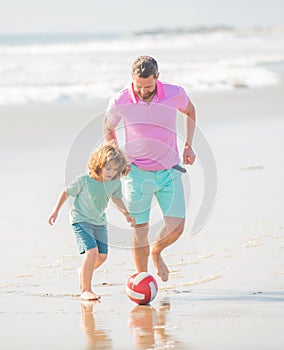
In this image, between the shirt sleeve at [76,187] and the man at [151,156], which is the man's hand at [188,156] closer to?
the man at [151,156]

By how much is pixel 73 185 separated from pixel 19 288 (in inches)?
31.5

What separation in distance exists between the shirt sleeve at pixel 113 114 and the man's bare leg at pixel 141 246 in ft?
2.45

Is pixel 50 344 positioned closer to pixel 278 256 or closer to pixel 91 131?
pixel 278 256

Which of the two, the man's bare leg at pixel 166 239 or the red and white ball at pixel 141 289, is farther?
the man's bare leg at pixel 166 239

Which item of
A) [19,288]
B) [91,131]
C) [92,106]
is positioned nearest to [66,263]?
[19,288]

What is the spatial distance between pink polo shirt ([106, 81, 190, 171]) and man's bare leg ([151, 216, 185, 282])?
39 centimetres

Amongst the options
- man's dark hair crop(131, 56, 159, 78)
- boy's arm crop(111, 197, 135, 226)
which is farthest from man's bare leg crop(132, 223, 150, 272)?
man's dark hair crop(131, 56, 159, 78)

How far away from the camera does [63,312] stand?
554 centimetres

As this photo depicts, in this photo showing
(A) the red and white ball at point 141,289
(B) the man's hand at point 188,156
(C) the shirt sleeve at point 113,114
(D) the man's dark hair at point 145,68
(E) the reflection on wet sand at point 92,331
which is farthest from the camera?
(B) the man's hand at point 188,156

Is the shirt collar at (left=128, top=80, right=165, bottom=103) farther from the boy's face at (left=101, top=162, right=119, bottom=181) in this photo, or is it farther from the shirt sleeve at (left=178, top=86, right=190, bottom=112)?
the boy's face at (left=101, top=162, right=119, bottom=181)

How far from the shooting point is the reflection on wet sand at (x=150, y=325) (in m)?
4.84

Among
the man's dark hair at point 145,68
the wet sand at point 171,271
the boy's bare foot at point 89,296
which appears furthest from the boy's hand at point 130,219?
the man's dark hair at point 145,68

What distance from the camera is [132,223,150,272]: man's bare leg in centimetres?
620

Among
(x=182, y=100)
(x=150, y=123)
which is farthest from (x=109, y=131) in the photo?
(x=182, y=100)
